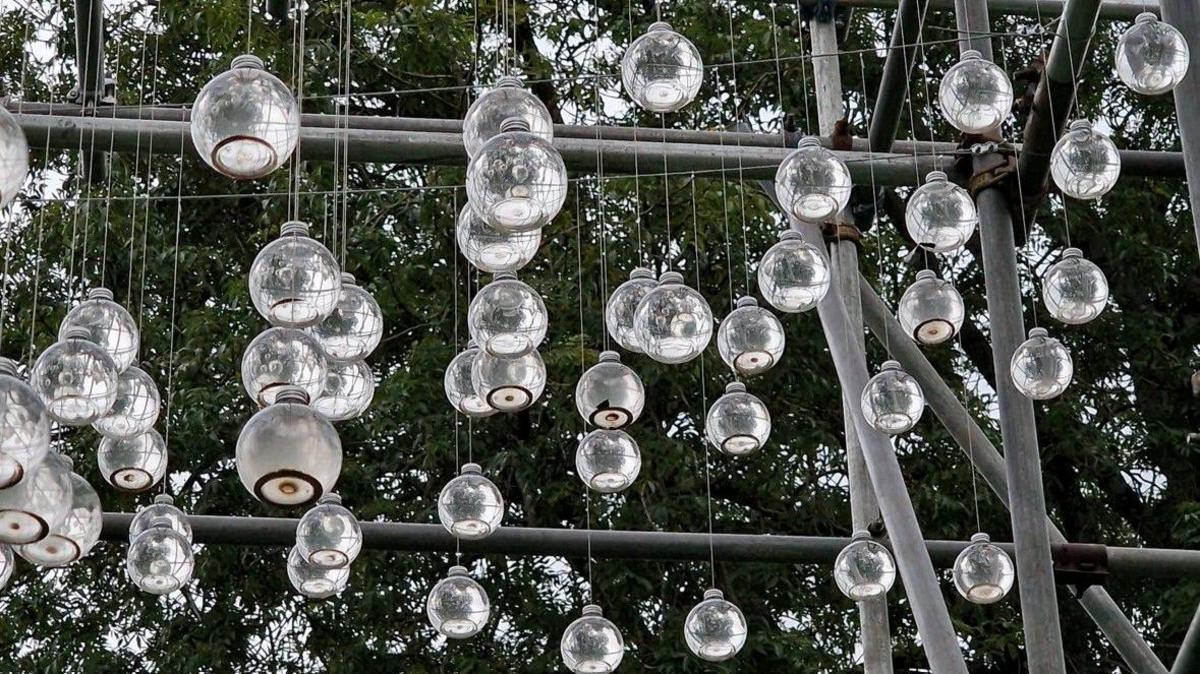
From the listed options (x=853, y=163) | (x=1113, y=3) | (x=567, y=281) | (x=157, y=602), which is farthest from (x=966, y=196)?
(x=157, y=602)

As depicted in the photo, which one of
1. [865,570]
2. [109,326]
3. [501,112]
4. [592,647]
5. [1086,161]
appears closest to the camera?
[501,112]

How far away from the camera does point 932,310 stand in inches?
258

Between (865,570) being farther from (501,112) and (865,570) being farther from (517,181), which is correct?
(517,181)

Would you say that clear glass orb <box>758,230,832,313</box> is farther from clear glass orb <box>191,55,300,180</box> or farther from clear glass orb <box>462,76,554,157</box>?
clear glass orb <box>191,55,300,180</box>

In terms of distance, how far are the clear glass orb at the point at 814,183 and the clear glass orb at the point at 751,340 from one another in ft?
1.11

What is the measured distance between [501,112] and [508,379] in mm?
770

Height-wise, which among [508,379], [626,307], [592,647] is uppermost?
[626,307]

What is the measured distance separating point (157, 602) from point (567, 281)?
2786mm

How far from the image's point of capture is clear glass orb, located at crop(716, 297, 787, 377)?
5.90 meters

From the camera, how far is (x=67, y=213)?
36.3ft

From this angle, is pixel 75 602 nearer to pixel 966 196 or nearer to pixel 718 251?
pixel 718 251

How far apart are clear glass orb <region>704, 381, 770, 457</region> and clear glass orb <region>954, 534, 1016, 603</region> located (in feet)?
4.26

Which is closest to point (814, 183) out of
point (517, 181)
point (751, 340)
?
point (751, 340)

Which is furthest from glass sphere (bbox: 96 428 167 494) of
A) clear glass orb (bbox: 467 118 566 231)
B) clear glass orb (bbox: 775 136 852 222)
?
clear glass orb (bbox: 775 136 852 222)
